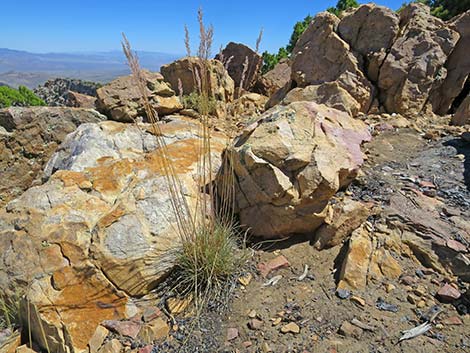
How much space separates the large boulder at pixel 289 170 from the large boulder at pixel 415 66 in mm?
3257

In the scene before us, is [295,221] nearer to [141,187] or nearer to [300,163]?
[300,163]

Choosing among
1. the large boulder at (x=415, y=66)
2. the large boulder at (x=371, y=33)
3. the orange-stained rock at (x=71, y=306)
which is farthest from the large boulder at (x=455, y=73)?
the orange-stained rock at (x=71, y=306)

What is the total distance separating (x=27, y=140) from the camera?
16.5 ft

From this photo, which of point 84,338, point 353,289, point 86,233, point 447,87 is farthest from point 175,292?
point 447,87

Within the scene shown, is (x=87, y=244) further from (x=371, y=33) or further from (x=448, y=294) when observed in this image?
(x=371, y=33)

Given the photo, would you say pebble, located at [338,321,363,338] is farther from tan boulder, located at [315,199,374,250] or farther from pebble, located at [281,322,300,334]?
tan boulder, located at [315,199,374,250]

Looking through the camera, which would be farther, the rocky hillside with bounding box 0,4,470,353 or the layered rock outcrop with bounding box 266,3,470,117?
the layered rock outcrop with bounding box 266,3,470,117

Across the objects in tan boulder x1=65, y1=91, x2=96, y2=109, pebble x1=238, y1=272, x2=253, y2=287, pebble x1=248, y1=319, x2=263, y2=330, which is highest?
tan boulder x1=65, y1=91, x2=96, y2=109

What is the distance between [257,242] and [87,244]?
1700 millimetres

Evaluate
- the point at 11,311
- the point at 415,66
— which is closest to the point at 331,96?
the point at 415,66

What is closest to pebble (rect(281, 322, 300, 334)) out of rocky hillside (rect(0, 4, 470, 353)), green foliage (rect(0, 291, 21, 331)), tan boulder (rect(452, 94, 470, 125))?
rocky hillside (rect(0, 4, 470, 353))

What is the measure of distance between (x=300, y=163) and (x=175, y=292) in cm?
172

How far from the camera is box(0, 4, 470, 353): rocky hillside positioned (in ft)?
8.09

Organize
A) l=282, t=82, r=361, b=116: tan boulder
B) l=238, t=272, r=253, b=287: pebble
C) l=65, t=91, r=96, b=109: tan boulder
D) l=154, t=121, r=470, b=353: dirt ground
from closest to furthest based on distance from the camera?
l=154, t=121, r=470, b=353: dirt ground < l=238, t=272, r=253, b=287: pebble < l=282, t=82, r=361, b=116: tan boulder < l=65, t=91, r=96, b=109: tan boulder
